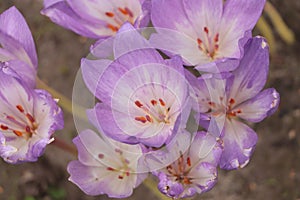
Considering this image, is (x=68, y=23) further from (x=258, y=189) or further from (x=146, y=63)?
(x=258, y=189)

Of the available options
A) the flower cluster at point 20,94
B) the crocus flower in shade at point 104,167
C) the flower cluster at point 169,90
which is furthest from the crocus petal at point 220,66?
the flower cluster at point 20,94

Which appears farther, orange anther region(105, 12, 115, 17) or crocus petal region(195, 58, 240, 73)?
orange anther region(105, 12, 115, 17)

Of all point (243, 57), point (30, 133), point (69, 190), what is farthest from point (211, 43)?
point (69, 190)

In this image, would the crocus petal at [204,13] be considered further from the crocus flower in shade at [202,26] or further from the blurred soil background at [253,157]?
the blurred soil background at [253,157]

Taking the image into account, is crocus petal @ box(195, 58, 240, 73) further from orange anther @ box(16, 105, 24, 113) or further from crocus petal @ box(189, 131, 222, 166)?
orange anther @ box(16, 105, 24, 113)

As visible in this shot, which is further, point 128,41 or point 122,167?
point 122,167

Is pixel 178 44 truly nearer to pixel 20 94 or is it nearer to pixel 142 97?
pixel 142 97

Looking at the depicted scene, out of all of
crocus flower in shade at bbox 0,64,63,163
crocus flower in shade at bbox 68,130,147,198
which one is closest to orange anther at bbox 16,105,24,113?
crocus flower in shade at bbox 0,64,63,163

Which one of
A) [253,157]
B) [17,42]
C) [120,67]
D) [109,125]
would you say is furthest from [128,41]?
[253,157]
